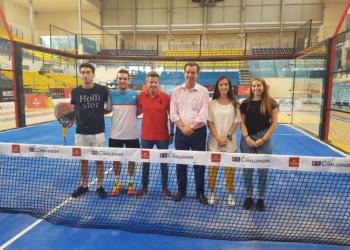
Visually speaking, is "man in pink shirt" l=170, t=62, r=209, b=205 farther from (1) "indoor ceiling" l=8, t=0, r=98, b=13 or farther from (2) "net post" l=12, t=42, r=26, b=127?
(1) "indoor ceiling" l=8, t=0, r=98, b=13

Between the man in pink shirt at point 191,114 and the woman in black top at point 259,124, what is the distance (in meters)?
0.58

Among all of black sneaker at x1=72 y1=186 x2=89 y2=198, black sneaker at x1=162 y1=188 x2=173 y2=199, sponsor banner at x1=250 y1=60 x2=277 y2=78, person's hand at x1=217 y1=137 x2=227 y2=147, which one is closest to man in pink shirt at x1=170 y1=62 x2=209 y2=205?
black sneaker at x1=162 y1=188 x2=173 y2=199

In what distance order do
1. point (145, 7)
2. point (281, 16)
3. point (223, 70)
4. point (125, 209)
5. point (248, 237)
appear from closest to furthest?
point (248, 237) → point (125, 209) → point (223, 70) → point (281, 16) → point (145, 7)

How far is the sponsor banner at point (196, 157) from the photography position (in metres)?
2.63

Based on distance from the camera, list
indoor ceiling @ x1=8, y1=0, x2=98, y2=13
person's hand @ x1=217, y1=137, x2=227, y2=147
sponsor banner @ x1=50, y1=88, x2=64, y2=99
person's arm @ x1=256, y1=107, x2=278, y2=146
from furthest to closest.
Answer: indoor ceiling @ x1=8, y1=0, x2=98, y2=13 < sponsor banner @ x1=50, y1=88, x2=64, y2=99 < person's hand @ x1=217, y1=137, x2=227, y2=147 < person's arm @ x1=256, y1=107, x2=278, y2=146

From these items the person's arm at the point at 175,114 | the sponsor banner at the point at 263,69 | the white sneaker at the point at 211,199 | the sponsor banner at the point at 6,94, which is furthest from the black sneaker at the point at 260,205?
the sponsor banner at the point at 263,69

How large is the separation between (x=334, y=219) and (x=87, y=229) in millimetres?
3049

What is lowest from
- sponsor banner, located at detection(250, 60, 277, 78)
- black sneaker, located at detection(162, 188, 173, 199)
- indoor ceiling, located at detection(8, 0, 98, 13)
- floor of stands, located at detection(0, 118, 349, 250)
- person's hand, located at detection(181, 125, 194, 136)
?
floor of stands, located at detection(0, 118, 349, 250)

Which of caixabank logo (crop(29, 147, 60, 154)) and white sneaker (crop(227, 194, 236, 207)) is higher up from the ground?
caixabank logo (crop(29, 147, 60, 154))

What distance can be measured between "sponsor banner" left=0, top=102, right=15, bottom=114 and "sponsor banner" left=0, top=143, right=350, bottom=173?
7580 millimetres

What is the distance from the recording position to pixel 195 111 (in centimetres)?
355

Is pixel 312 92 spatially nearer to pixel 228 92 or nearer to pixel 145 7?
pixel 228 92

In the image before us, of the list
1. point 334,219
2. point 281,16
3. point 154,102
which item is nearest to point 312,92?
point 334,219

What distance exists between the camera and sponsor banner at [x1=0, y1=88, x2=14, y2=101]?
8.83 metres
